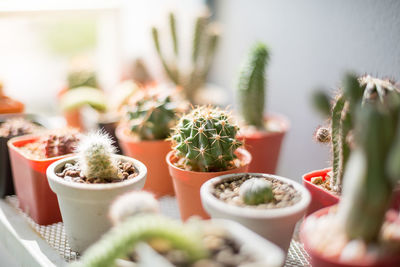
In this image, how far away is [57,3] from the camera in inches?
65.6

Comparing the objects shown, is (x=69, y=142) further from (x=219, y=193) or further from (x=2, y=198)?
(x=219, y=193)

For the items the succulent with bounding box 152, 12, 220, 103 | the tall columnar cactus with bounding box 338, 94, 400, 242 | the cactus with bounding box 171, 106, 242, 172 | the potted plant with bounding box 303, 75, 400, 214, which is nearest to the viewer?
the tall columnar cactus with bounding box 338, 94, 400, 242

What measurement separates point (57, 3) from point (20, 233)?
1.01 metres

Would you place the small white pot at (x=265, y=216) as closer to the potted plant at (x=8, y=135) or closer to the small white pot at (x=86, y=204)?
the small white pot at (x=86, y=204)

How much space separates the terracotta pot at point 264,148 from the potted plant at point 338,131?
326mm

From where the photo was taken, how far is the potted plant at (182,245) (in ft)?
2.01

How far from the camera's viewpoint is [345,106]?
78cm

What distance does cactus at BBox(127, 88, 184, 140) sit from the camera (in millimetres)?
1192

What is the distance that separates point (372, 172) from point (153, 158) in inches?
27.8

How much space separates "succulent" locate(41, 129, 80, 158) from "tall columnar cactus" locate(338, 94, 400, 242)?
70cm

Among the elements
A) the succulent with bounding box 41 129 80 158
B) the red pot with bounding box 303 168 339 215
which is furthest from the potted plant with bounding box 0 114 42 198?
the red pot with bounding box 303 168 339 215

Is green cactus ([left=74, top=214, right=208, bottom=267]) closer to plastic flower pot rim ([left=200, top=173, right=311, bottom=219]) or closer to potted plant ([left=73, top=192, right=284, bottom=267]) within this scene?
potted plant ([left=73, top=192, right=284, bottom=267])

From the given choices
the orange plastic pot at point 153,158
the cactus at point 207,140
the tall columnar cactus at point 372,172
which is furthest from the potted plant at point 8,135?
the tall columnar cactus at point 372,172

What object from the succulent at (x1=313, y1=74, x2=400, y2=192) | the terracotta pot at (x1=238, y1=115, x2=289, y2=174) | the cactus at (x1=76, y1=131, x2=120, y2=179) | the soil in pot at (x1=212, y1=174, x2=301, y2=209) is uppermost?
the succulent at (x1=313, y1=74, x2=400, y2=192)
